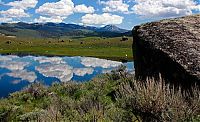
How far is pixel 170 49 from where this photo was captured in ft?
43.4

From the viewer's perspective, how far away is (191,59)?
12289 mm

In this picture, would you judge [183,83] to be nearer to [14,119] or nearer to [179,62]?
[179,62]

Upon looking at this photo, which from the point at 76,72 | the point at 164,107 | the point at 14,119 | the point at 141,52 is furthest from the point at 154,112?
the point at 76,72

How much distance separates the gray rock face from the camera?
40.2ft

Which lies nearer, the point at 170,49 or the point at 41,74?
the point at 170,49

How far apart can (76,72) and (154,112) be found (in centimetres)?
8616

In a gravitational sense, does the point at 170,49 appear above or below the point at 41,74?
above

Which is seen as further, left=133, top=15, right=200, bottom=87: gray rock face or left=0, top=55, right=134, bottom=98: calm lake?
left=0, top=55, right=134, bottom=98: calm lake

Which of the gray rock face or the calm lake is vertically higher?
the gray rock face

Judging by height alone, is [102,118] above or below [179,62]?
below

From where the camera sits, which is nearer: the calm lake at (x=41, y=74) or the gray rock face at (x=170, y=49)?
the gray rock face at (x=170, y=49)

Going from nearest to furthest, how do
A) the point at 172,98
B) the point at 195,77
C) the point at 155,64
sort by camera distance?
the point at 172,98, the point at 195,77, the point at 155,64

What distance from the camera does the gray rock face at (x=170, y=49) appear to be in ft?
40.2

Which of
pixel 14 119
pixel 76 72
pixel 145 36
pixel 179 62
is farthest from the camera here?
pixel 76 72
